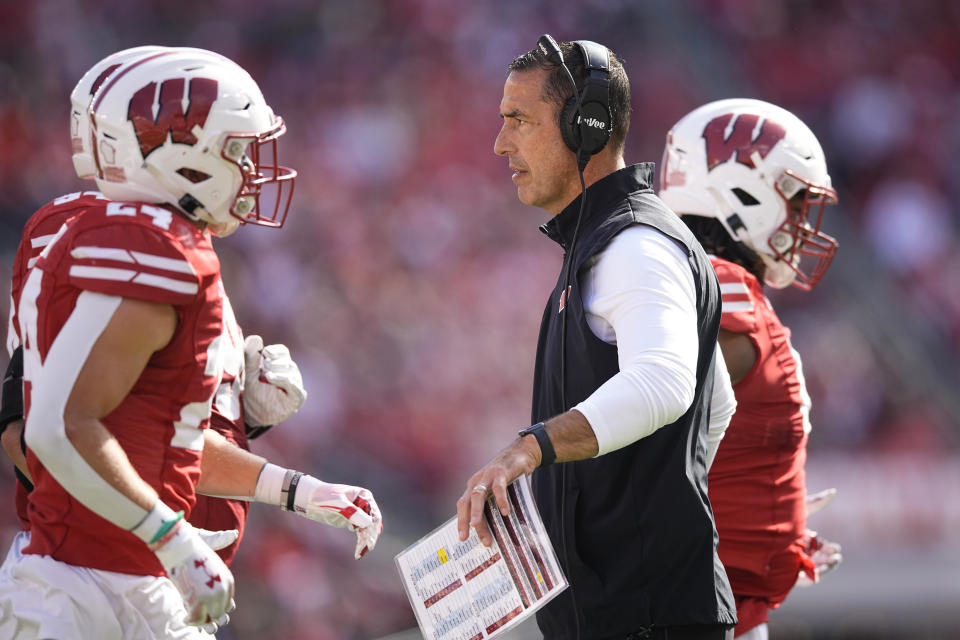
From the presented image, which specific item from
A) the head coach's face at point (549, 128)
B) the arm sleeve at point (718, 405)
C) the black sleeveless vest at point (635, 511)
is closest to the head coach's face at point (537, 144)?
the head coach's face at point (549, 128)

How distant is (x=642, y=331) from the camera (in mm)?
2195

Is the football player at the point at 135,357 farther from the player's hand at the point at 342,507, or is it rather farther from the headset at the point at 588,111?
the headset at the point at 588,111

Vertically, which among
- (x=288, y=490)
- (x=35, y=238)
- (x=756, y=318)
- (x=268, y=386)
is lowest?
(x=288, y=490)

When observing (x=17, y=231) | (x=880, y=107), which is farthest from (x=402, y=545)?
(x=880, y=107)

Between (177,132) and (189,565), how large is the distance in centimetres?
87

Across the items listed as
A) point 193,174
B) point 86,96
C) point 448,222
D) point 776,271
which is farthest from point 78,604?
point 448,222

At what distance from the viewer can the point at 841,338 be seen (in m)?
7.98

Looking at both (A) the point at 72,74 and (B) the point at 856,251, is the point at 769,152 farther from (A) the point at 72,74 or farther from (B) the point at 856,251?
(A) the point at 72,74

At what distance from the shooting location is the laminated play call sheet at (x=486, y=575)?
211 cm

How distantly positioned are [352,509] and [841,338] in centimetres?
606

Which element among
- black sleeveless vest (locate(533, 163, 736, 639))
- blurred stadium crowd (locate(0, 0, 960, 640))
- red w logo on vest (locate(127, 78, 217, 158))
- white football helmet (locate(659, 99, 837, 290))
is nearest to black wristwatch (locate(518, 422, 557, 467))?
black sleeveless vest (locate(533, 163, 736, 639))

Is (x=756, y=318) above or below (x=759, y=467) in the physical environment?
above

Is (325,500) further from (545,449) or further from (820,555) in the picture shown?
(820,555)

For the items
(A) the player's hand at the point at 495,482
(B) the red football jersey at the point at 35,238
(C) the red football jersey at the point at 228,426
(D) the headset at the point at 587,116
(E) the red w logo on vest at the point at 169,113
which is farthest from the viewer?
(C) the red football jersey at the point at 228,426
